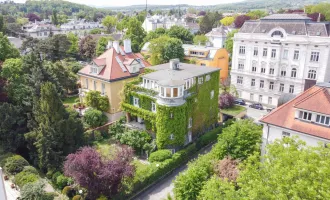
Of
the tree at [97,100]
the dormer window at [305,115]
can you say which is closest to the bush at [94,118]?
the tree at [97,100]

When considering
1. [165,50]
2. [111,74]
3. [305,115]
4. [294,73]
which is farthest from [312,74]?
[111,74]

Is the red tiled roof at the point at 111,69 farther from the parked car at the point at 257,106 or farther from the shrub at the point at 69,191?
the parked car at the point at 257,106

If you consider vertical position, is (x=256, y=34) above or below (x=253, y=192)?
above

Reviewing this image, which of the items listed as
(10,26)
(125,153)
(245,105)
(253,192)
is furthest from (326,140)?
(10,26)

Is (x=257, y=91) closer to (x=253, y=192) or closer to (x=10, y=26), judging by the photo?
(x=253, y=192)

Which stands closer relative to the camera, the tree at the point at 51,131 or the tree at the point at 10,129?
the tree at the point at 51,131

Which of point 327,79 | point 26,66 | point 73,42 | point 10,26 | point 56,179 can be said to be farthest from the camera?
point 10,26
